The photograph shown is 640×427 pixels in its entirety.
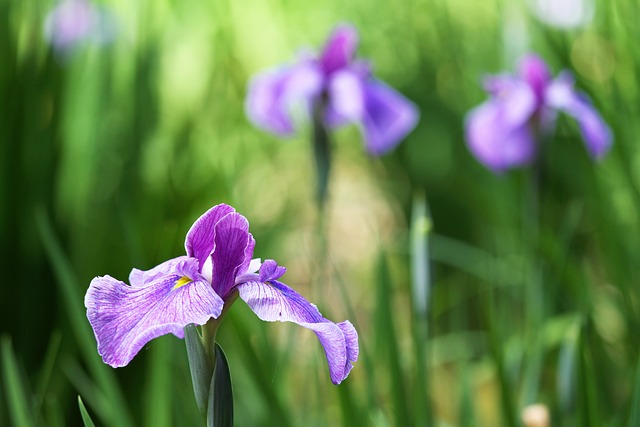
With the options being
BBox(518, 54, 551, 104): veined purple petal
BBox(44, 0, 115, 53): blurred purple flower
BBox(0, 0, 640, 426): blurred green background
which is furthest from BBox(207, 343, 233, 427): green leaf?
BBox(44, 0, 115, 53): blurred purple flower

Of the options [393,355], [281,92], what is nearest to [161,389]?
[393,355]

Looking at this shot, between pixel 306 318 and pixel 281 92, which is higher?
pixel 306 318

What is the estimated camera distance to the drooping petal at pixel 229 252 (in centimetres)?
56

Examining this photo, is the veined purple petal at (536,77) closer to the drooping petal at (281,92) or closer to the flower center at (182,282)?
the drooping petal at (281,92)

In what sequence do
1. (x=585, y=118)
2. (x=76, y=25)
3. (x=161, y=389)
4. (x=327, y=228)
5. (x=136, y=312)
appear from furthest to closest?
(x=76, y=25)
(x=327, y=228)
(x=585, y=118)
(x=161, y=389)
(x=136, y=312)

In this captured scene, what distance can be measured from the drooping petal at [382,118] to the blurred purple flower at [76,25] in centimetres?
60

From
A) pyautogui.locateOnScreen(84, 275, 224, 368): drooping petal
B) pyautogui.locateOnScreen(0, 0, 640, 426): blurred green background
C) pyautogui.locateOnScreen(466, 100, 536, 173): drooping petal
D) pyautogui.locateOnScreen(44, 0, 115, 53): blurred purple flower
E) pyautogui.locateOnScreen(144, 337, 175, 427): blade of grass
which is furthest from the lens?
pyautogui.locateOnScreen(44, 0, 115, 53): blurred purple flower

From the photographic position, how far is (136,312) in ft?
1.69

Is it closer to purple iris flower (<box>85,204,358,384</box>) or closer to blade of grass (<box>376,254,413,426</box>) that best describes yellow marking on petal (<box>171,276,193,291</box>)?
purple iris flower (<box>85,204,358,384</box>)

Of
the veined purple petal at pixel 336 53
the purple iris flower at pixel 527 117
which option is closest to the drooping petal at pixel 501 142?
the purple iris flower at pixel 527 117

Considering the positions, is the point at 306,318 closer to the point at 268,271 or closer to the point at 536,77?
the point at 268,271

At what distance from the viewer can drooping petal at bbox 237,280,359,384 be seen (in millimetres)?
513

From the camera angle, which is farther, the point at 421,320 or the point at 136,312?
the point at 421,320

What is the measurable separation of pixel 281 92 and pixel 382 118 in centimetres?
18
